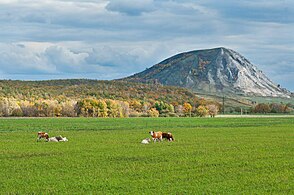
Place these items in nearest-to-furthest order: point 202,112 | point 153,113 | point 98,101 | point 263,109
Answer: point 98,101 → point 153,113 → point 202,112 → point 263,109

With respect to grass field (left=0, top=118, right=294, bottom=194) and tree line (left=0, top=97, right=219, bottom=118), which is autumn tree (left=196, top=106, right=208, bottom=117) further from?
grass field (left=0, top=118, right=294, bottom=194)

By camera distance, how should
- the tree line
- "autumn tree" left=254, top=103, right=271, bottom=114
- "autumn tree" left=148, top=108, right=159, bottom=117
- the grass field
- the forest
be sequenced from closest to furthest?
the grass field, the tree line, the forest, "autumn tree" left=148, top=108, right=159, bottom=117, "autumn tree" left=254, top=103, right=271, bottom=114

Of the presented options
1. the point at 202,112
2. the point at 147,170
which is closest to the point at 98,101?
the point at 202,112

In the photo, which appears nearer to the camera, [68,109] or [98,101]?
[68,109]

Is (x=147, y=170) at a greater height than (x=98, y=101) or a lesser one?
lesser

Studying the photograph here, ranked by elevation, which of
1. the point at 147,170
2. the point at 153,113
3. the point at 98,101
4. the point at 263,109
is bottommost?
the point at 147,170

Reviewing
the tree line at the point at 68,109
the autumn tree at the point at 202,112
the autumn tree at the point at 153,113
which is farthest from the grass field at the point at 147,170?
the autumn tree at the point at 202,112

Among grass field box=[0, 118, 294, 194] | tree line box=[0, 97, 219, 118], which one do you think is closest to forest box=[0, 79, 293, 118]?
tree line box=[0, 97, 219, 118]

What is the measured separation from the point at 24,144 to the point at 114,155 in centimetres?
977

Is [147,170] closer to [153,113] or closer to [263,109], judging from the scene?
[153,113]

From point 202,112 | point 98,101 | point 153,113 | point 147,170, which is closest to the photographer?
point 147,170

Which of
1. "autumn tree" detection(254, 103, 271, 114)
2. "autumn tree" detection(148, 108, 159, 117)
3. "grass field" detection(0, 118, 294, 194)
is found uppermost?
"autumn tree" detection(254, 103, 271, 114)

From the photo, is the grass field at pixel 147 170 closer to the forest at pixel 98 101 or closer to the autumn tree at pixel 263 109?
the forest at pixel 98 101

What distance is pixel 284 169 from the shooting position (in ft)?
73.5
